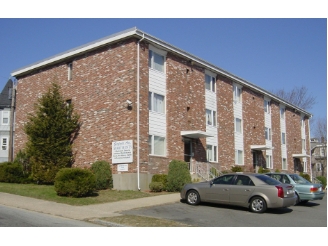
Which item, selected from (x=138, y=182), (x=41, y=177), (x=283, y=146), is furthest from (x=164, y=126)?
(x=283, y=146)

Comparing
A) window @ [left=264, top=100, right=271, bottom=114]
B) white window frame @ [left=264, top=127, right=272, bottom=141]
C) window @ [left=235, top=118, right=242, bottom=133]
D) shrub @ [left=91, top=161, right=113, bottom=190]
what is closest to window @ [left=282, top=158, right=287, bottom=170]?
white window frame @ [left=264, top=127, right=272, bottom=141]

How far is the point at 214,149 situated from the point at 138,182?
359 inches

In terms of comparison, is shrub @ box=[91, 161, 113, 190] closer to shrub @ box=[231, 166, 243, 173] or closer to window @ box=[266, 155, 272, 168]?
shrub @ box=[231, 166, 243, 173]

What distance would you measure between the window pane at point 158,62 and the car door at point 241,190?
1066 centimetres

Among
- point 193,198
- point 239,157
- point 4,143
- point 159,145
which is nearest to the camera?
point 193,198

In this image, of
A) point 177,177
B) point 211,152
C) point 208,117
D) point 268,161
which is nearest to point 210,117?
point 208,117

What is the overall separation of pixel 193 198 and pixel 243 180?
220 centimetres

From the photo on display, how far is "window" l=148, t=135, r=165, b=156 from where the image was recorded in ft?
74.2

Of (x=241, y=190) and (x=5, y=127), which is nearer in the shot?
(x=241, y=190)

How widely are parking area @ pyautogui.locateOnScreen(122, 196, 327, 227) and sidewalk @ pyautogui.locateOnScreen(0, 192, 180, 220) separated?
76cm

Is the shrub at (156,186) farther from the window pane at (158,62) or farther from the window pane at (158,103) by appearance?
the window pane at (158,62)

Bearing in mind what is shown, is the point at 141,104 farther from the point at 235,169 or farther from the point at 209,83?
the point at 235,169

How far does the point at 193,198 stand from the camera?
16.2m

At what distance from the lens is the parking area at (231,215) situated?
12.5 m
